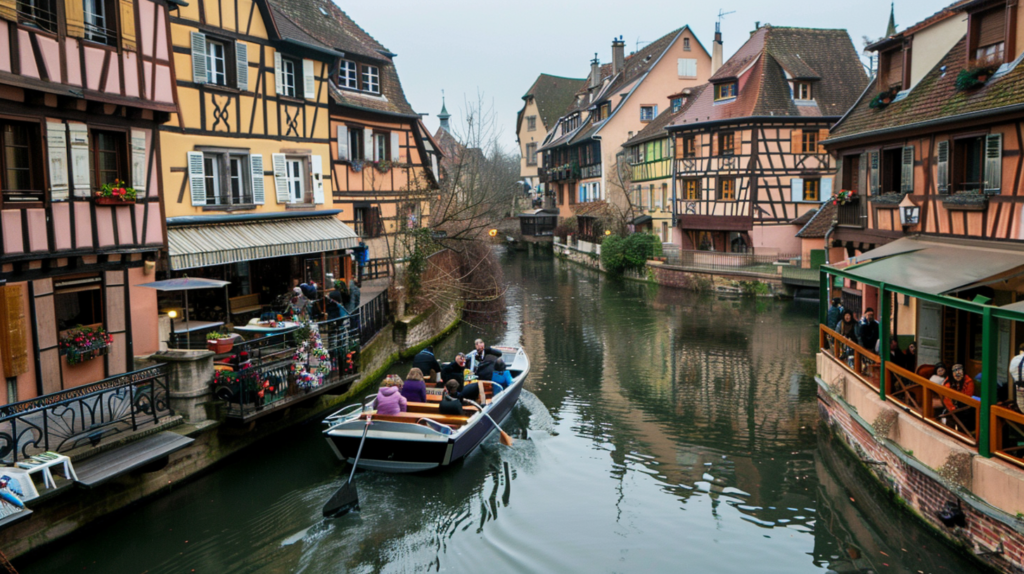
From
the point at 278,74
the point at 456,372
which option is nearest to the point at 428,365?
the point at 456,372

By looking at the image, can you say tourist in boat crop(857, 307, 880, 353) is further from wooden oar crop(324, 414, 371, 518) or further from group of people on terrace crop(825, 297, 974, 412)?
wooden oar crop(324, 414, 371, 518)

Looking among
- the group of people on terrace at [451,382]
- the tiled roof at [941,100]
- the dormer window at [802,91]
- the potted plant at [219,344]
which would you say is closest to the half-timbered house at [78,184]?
the potted plant at [219,344]

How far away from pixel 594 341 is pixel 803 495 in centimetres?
1309

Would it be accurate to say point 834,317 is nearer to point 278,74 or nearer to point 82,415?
point 82,415

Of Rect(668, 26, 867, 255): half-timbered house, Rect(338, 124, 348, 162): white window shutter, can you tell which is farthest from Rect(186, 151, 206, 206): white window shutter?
Rect(668, 26, 867, 255): half-timbered house

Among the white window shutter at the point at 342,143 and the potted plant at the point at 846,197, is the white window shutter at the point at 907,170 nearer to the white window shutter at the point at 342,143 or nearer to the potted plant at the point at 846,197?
the potted plant at the point at 846,197

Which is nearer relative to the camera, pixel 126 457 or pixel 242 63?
pixel 126 457

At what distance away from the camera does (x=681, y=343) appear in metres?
24.1

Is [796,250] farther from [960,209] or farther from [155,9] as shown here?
[155,9]

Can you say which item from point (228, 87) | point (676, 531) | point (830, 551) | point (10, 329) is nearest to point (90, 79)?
point (10, 329)

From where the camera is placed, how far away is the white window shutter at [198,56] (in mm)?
17031

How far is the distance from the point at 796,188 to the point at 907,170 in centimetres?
2274

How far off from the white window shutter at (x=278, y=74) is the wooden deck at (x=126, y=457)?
1113cm

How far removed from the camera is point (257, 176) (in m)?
18.8
